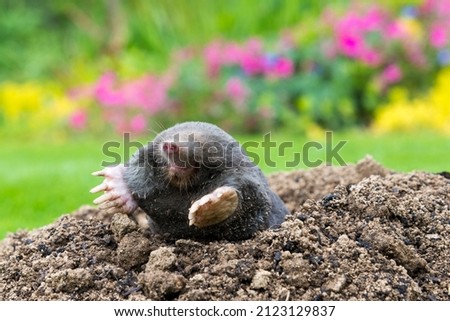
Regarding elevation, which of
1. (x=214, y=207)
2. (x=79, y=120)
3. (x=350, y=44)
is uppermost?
(x=350, y=44)

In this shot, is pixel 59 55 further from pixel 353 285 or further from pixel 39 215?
pixel 353 285

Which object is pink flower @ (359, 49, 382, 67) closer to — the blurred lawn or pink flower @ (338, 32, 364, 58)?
pink flower @ (338, 32, 364, 58)

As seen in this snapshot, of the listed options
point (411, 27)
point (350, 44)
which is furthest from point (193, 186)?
point (411, 27)

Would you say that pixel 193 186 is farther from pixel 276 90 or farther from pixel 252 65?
pixel 252 65

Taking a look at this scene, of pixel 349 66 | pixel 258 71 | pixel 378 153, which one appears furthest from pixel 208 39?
pixel 378 153

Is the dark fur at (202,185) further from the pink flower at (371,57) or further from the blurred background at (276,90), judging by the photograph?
the pink flower at (371,57)

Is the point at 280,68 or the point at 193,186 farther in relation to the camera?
the point at 280,68
